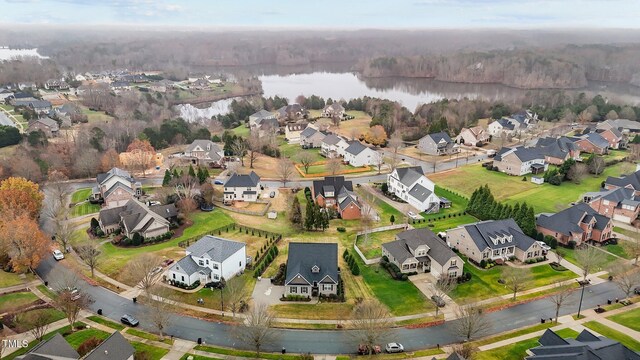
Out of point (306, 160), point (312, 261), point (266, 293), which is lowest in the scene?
point (266, 293)

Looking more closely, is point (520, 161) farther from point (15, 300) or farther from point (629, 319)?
point (15, 300)

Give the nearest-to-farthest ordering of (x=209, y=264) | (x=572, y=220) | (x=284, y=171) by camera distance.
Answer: (x=209, y=264), (x=572, y=220), (x=284, y=171)

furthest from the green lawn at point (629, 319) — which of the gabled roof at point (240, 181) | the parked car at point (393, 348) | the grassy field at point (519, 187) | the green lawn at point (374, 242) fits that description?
the gabled roof at point (240, 181)

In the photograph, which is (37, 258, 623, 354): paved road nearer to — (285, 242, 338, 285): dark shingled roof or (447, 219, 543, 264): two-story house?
(285, 242, 338, 285): dark shingled roof

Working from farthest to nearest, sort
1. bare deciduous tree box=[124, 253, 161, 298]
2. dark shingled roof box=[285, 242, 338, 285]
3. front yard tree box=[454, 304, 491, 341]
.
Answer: dark shingled roof box=[285, 242, 338, 285] → bare deciduous tree box=[124, 253, 161, 298] → front yard tree box=[454, 304, 491, 341]

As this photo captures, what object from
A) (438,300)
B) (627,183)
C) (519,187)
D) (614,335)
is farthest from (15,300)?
(627,183)

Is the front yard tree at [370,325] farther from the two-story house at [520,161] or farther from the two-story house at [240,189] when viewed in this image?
the two-story house at [520,161]

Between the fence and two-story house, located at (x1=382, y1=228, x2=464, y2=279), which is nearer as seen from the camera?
two-story house, located at (x1=382, y1=228, x2=464, y2=279)

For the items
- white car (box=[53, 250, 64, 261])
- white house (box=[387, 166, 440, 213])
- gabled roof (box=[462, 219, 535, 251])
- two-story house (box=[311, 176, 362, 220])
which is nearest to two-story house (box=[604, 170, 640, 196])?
gabled roof (box=[462, 219, 535, 251])
